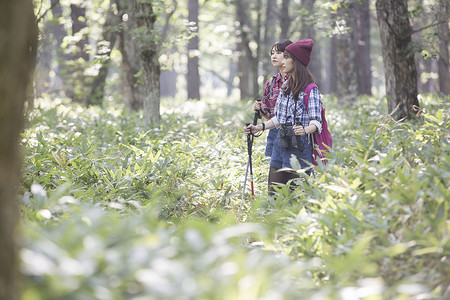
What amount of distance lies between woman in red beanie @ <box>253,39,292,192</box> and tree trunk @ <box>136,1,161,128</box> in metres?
4.08

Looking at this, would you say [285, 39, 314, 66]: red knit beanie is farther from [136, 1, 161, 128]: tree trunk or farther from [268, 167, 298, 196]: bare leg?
[136, 1, 161, 128]: tree trunk

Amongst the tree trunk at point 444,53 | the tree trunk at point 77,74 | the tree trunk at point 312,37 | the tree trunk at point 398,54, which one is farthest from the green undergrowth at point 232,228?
the tree trunk at point 312,37

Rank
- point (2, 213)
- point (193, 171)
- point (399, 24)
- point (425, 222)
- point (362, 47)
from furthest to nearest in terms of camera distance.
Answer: point (362, 47) → point (399, 24) → point (193, 171) → point (425, 222) → point (2, 213)

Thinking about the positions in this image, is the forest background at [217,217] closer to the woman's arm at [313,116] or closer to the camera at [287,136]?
the woman's arm at [313,116]

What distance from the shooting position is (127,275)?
2434 mm

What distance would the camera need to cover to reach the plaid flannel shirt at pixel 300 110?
18.7 ft

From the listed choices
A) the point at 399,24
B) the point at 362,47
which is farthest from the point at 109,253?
the point at 362,47

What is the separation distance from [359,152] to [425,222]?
207 centimetres

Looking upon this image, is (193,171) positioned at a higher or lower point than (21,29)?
lower

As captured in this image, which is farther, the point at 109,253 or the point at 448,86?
the point at 448,86

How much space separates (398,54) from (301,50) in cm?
402

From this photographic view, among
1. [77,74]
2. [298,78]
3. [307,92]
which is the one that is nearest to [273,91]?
[298,78]

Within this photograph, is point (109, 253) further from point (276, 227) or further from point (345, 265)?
point (276, 227)

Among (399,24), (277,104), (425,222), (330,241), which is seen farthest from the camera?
(399,24)
